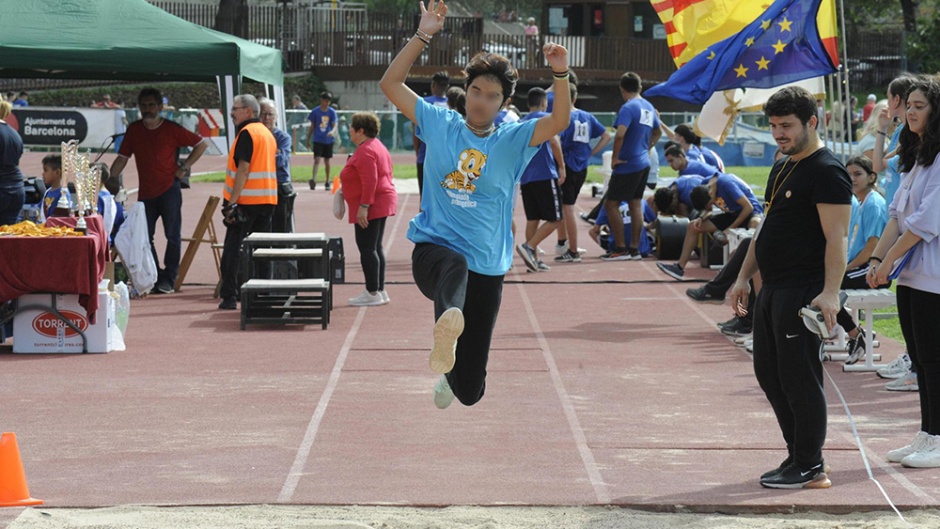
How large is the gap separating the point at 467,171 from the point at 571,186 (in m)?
9.81

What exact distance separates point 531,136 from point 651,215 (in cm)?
1131

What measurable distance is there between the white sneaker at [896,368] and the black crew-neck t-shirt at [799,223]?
Answer: 3.23 metres

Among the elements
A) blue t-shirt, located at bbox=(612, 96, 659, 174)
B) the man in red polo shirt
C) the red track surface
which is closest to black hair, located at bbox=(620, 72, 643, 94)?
blue t-shirt, located at bbox=(612, 96, 659, 174)

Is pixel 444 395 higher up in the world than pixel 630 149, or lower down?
lower down

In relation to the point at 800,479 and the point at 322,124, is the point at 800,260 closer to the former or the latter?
the point at 800,479

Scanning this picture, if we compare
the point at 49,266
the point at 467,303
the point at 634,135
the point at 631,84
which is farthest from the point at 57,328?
the point at 631,84

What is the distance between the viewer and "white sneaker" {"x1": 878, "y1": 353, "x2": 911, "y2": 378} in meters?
8.77

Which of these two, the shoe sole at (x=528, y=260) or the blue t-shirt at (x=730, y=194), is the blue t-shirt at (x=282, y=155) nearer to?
the shoe sole at (x=528, y=260)

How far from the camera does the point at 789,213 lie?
5840 millimetres

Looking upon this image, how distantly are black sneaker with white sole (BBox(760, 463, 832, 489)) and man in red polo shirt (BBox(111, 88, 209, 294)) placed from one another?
8.35 metres

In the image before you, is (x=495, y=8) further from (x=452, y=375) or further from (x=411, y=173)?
(x=452, y=375)

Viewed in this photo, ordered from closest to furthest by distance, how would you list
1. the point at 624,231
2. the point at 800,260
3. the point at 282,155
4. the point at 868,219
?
the point at 800,260, the point at 868,219, the point at 282,155, the point at 624,231

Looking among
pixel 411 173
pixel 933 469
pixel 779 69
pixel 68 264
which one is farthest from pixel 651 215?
pixel 411 173

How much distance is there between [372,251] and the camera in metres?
12.0
